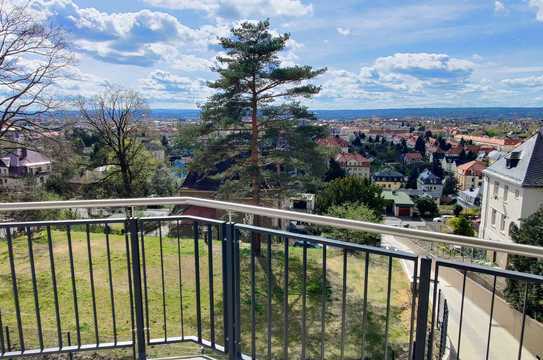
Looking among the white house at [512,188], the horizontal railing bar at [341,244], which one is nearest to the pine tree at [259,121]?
the horizontal railing bar at [341,244]

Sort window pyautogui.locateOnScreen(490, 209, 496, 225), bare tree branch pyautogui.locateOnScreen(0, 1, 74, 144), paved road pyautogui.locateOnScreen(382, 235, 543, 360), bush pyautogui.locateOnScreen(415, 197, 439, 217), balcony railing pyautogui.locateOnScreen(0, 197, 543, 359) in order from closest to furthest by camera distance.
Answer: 1. balcony railing pyautogui.locateOnScreen(0, 197, 543, 359)
2. paved road pyautogui.locateOnScreen(382, 235, 543, 360)
3. bare tree branch pyautogui.locateOnScreen(0, 1, 74, 144)
4. window pyautogui.locateOnScreen(490, 209, 496, 225)
5. bush pyautogui.locateOnScreen(415, 197, 439, 217)

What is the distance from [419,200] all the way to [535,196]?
960 inches

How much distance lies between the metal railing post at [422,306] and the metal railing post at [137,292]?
1592 mm

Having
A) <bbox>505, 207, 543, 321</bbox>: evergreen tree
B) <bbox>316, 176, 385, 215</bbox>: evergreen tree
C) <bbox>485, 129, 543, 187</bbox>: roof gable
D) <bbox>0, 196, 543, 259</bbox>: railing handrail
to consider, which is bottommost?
<bbox>316, 176, 385, 215</bbox>: evergreen tree

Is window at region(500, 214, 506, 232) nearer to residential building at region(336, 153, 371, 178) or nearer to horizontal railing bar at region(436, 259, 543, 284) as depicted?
horizontal railing bar at region(436, 259, 543, 284)

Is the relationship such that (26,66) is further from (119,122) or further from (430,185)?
(430,185)

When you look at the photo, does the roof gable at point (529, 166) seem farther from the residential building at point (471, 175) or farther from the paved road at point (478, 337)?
the residential building at point (471, 175)

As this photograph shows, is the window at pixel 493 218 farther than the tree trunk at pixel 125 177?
Yes

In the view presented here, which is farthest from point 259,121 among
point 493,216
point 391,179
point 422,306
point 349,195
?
point 391,179

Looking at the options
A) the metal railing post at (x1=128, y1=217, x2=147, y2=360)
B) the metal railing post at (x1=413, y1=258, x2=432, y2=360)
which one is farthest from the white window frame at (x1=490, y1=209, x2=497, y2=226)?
the metal railing post at (x1=128, y1=217, x2=147, y2=360)

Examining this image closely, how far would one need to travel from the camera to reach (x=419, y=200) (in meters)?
40.6

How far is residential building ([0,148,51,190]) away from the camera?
435 inches

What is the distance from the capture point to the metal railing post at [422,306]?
1.67 metres

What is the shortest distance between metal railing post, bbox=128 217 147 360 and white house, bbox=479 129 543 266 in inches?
689
